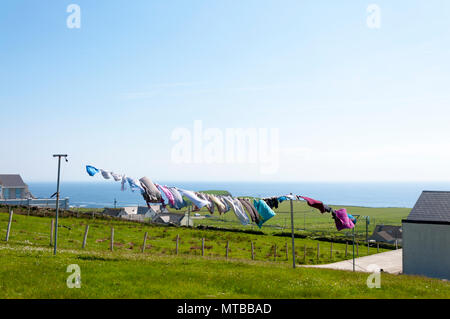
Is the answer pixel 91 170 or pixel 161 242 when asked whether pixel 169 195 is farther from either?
pixel 161 242

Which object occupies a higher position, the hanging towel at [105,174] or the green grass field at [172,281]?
the hanging towel at [105,174]

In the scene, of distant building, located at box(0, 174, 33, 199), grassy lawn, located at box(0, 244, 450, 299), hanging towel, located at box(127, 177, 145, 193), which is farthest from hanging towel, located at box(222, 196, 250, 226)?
distant building, located at box(0, 174, 33, 199)

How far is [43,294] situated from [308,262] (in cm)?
3031

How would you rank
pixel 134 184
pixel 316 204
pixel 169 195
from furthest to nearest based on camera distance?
pixel 316 204 → pixel 169 195 → pixel 134 184

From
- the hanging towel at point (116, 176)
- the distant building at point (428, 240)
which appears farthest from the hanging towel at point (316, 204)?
the distant building at point (428, 240)

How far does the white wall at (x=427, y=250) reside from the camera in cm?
2991

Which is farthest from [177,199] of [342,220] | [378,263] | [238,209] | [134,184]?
[378,263]

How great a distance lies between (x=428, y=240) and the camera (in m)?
30.7

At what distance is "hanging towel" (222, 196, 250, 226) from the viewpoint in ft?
69.2

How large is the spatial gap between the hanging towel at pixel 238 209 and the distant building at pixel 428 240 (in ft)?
56.7

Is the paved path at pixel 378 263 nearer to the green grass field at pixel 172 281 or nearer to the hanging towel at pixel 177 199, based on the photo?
the green grass field at pixel 172 281

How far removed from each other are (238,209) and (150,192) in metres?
4.84

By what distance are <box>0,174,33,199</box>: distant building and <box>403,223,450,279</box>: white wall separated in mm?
91730
